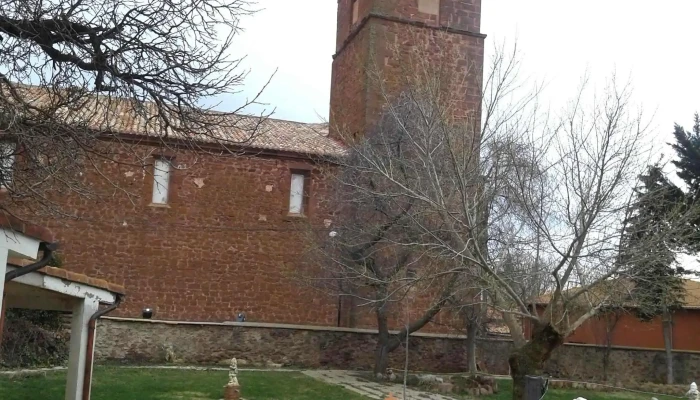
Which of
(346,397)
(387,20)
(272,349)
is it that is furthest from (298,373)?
(387,20)

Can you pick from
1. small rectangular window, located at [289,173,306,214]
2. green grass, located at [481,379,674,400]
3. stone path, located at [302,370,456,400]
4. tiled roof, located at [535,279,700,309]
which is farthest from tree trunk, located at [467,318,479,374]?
small rectangular window, located at [289,173,306,214]

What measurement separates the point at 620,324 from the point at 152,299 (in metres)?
17.4

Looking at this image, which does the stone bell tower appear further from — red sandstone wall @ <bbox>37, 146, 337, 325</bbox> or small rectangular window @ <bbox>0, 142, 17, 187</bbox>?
small rectangular window @ <bbox>0, 142, 17, 187</bbox>

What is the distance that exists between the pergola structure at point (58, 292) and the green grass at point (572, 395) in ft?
31.1

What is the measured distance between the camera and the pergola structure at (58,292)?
6.12m

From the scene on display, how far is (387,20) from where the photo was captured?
923 inches

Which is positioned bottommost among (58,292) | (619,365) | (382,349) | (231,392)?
(231,392)

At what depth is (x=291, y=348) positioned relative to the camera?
18.9 metres

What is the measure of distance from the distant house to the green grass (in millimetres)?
7789

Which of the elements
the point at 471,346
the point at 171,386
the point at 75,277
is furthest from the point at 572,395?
the point at 75,277

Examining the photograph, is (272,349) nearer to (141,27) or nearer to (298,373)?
(298,373)

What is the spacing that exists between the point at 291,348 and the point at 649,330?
1550cm

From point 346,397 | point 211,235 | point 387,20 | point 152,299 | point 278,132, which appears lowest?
point 346,397

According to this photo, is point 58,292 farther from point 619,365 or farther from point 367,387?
point 619,365
